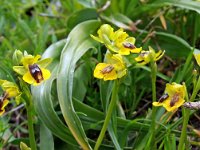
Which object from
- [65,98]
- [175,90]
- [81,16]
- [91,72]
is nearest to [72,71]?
[65,98]

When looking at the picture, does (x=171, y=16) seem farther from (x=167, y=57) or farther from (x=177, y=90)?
(x=177, y=90)

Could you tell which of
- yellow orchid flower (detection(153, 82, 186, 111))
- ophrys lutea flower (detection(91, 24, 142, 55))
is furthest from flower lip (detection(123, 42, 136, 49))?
yellow orchid flower (detection(153, 82, 186, 111))

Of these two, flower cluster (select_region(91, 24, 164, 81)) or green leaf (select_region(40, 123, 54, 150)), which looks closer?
flower cluster (select_region(91, 24, 164, 81))

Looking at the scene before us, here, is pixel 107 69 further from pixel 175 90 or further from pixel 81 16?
pixel 81 16

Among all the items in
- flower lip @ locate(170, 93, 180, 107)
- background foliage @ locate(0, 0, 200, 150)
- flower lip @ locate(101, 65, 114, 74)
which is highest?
flower lip @ locate(101, 65, 114, 74)

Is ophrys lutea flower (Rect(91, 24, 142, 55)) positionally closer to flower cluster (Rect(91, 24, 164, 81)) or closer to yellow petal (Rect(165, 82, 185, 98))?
flower cluster (Rect(91, 24, 164, 81))

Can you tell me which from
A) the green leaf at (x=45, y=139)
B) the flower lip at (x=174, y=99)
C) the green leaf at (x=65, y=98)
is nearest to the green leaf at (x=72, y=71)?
the green leaf at (x=65, y=98)

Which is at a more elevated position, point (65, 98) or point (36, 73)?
point (36, 73)
